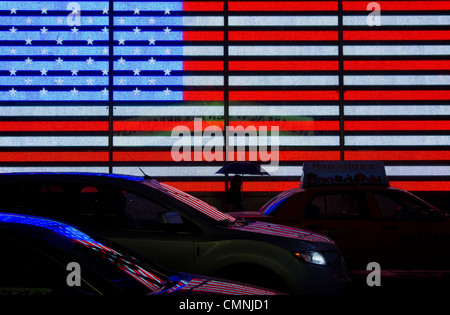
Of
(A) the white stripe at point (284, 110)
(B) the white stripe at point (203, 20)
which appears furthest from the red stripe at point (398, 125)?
(B) the white stripe at point (203, 20)

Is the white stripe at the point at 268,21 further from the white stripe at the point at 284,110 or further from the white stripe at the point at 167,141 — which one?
the white stripe at the point at 167,141

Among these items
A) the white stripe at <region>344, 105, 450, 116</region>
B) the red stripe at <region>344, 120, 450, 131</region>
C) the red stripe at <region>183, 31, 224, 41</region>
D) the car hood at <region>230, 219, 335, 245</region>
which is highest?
the red stripe at <region>183, 31, 224, 41</region>

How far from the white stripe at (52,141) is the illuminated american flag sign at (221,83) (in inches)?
1.3

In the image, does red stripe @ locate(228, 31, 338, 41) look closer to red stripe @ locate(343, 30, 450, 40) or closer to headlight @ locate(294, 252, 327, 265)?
red stripe @ locate(343, 30, 450, 40)

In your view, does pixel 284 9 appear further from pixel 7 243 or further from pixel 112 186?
pixel 7 243

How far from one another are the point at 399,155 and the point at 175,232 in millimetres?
13799

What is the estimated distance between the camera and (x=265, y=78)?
57.1 feet

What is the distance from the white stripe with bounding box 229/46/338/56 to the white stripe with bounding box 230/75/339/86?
730 mm

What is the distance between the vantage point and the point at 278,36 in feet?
57.1

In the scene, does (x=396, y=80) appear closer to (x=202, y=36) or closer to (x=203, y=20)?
(x=202, y=36)

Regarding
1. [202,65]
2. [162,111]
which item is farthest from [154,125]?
[202,65]

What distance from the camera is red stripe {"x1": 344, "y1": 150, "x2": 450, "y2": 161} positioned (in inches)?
687

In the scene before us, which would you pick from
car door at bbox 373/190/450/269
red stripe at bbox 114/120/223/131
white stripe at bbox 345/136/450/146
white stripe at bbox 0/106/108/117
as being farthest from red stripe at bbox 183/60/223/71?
Answer: car door at bbox 373/190/450/269
